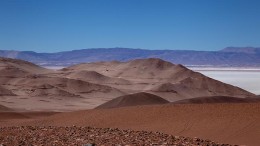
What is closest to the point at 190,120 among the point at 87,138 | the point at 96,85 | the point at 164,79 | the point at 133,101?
the point at 87,138

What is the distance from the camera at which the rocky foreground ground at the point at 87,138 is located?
14266mm

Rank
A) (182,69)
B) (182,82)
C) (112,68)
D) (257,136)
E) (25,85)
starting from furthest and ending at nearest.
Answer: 1. (112,68)
2. (182,69)
3. (182,82)
4. (25,85)
5. (257,136)

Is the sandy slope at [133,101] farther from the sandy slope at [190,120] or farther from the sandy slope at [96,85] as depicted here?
the sandy slope at [190,120]

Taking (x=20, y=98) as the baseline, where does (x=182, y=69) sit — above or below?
above

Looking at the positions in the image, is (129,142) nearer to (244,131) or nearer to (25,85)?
(244,131)

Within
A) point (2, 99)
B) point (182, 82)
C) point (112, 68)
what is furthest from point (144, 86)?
point (2, 99)

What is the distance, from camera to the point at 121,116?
22.9 m

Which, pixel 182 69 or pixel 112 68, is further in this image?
pixel 112 68

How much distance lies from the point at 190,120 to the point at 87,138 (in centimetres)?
598

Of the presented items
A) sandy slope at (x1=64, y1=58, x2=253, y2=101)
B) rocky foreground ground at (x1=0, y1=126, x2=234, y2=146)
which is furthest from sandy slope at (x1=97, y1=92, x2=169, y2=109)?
rocky foreground ground at (x1=0, y1=126, x2=234, y2=146)

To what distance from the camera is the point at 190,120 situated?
66.1 ft

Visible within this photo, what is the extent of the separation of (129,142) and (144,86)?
227ft

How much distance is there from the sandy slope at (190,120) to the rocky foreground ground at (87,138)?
7.13ft

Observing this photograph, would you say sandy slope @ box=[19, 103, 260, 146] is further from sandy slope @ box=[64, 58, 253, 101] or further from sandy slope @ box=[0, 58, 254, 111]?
sandy slope @ box=[64, 58, 253, 101]
